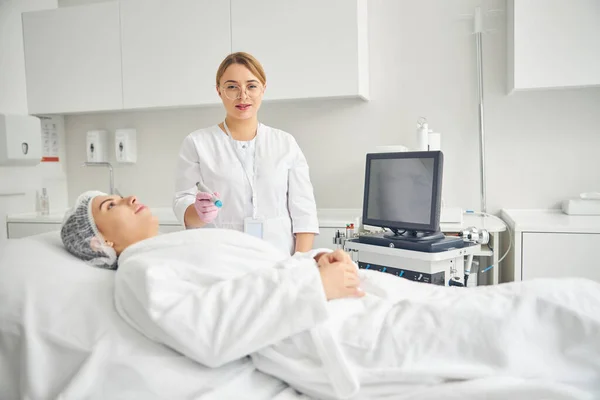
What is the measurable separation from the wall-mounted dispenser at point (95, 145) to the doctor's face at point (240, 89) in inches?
65.9

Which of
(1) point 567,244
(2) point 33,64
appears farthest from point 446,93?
(2) point 33,64

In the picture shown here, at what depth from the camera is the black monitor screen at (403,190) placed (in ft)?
5.61

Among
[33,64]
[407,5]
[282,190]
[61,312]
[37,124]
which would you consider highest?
[407,5]

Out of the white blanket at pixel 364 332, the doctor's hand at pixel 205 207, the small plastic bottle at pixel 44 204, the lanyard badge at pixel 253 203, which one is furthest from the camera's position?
the small plastic bottle at pixel 44 204

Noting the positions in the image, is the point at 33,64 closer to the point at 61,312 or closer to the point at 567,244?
the point at 61,312

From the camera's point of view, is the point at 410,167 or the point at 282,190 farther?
the point at 282,190

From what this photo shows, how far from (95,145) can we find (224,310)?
2.58 metres

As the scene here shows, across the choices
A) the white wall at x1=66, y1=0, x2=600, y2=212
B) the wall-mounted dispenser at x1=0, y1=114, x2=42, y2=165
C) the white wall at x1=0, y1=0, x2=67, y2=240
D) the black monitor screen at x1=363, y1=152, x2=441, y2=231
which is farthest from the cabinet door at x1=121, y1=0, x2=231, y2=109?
the black monitor screen at x1=363, y1=152, x2=441, y2=231

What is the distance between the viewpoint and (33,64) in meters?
3.07

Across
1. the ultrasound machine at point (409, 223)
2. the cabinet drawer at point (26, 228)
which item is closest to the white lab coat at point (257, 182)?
the ultrasound machine at point (409, 223)

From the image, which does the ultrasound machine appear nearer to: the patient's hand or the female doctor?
the female doctor

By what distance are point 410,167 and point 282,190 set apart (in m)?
0.55

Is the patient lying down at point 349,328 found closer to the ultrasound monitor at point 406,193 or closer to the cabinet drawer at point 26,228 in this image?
the ultrasound monitor at point 406,193

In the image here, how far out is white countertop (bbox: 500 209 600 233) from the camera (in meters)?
2.12
